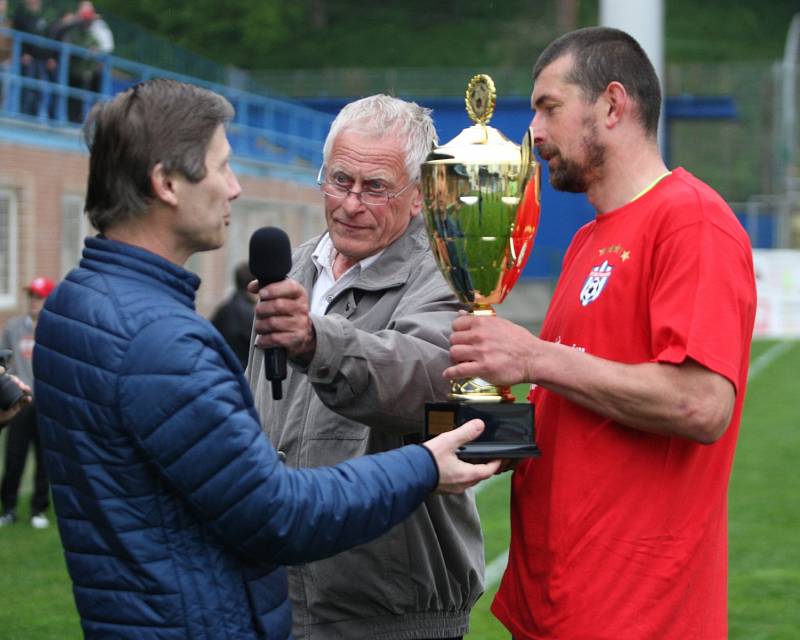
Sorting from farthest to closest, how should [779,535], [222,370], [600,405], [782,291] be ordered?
[782,291]
[779,535]
[600,405]
[222,370]

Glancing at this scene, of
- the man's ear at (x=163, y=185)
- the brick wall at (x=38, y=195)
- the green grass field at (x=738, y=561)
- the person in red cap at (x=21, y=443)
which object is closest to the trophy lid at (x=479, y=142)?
the man's ear at (x=163, y=185)

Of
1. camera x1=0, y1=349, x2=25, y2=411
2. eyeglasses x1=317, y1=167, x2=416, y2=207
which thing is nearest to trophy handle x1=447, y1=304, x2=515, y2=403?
eyeglasses x1=317, y1=167, x2=416, y2=207

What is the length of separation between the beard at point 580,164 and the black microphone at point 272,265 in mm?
601

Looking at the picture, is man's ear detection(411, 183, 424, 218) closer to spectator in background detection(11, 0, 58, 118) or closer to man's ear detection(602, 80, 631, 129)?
man's ear detection(602, 80, 631, 129)

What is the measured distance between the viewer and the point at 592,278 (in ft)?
8.91

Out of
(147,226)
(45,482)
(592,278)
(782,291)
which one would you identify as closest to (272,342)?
(147,226)

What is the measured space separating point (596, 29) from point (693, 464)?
0.97m

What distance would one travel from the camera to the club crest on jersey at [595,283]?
2674 millimetres

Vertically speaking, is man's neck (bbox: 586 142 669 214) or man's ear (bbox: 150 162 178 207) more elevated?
man's neck (bbox: 586 142 669 214)

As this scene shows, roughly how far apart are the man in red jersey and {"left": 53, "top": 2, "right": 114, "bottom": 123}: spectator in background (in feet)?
55.5

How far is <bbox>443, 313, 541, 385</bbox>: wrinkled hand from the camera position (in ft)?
8.55

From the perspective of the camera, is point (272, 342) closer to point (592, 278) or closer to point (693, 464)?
point (592, 278)

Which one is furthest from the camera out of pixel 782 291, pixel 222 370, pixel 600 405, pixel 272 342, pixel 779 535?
pixel 782 291

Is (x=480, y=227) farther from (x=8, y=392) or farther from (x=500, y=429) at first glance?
(x=8, y=392)
